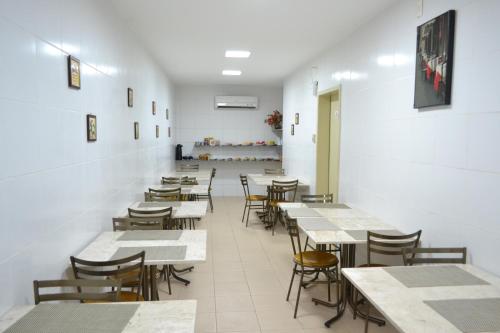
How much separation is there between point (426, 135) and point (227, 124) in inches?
264

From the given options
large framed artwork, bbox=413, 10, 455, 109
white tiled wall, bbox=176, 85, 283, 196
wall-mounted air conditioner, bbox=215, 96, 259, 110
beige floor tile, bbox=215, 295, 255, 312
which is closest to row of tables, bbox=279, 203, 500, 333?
beige floor tile, bbox=215, 295, 255, 312

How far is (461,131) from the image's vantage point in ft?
8.22

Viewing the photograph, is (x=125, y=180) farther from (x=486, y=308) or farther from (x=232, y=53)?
(x=486, y=308)

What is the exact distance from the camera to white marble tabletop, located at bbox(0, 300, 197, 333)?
1564 mm

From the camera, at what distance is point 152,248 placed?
2.61 m

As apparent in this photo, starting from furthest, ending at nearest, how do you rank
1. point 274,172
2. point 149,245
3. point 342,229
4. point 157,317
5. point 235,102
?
1. point 235,102
2. point 274,172
3. point 342,229
4. point 149,245
5. point 157,317

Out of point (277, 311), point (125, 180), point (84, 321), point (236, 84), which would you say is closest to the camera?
point (84, 321)

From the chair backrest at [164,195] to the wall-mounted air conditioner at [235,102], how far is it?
4.66 m

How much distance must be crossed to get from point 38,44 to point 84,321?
1430 millimetres

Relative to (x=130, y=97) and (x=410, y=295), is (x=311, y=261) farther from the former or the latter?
(x=130, y=97)

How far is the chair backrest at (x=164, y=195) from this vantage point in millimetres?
4616

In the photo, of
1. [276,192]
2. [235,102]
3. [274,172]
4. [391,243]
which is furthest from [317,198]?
[235,102]

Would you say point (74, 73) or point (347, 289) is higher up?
point (74, 73)

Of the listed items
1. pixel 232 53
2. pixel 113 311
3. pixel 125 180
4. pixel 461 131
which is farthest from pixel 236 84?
pixel 113 311
